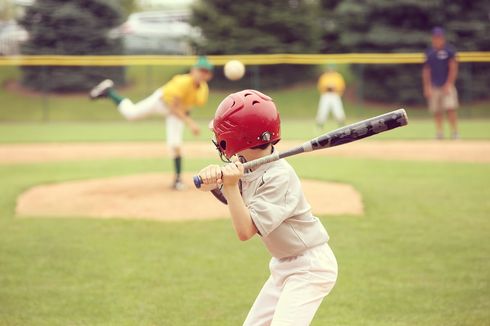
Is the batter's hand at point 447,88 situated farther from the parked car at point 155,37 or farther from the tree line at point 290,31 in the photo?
the parked car at point 155,37

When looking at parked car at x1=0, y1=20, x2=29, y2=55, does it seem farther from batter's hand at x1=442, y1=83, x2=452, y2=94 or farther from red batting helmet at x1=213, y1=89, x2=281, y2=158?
red batting helmet at x1=213, y1=89, x2=281, y2=158

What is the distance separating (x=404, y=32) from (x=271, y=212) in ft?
83.2

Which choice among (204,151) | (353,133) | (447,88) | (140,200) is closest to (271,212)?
(353,133)

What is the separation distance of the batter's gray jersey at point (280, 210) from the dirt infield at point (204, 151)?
10475 millimetres

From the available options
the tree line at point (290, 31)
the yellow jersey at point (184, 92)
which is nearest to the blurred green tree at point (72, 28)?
the tree line at point (290, 31)

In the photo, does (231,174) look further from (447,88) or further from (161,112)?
(447,88)

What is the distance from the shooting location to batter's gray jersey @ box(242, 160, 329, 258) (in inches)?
142

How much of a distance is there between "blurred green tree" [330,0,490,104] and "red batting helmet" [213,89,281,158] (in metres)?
22.8

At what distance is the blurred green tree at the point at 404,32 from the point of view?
88.0 ft

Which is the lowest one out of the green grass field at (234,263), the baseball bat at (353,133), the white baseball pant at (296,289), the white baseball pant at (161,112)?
the green grass field at (234,263)

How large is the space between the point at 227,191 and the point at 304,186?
23.9 feet

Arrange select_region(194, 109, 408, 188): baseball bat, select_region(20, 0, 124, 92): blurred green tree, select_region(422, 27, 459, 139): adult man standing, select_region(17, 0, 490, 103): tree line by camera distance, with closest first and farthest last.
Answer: select_region(194, 109, 408, 188): baseball bat
select_region(422, 27, 459, 139): adult man standing
select_region(17, 0, 490, 103): tree line
select_region(20, 0, 124, 92): blurred green tree

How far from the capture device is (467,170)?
12328 millimetres

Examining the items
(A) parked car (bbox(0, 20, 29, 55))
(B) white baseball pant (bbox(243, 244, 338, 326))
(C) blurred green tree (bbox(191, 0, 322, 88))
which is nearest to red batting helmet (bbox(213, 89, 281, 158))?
(B) white baseball pant (bbox(243, 244, 338, 326))
